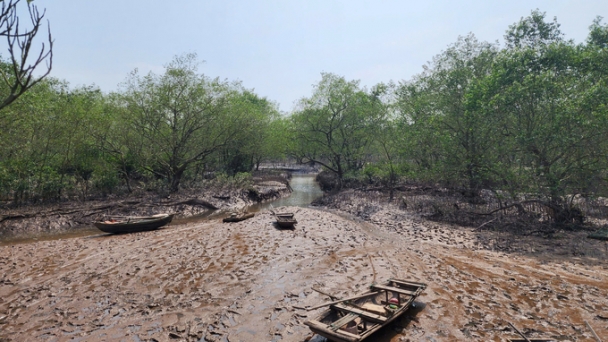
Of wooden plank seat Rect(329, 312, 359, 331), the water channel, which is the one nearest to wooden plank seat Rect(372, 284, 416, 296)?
wooden plank seat Rect(329, 312, 359, 331)

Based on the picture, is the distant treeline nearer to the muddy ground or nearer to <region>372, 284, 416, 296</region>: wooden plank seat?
the muddy ground

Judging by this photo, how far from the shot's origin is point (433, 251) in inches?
523

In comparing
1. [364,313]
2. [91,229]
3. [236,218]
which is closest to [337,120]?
[236,218]

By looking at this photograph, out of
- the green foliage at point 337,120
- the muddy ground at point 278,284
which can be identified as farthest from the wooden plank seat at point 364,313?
the green foliage at point 337,120

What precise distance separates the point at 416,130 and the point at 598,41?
1278 cm

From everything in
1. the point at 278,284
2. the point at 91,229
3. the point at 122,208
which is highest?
the point at 122,208

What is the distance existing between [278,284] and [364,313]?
3.74m

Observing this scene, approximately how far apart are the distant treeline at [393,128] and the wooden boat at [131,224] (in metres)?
7.93

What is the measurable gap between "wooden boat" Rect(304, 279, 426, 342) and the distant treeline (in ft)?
38.5

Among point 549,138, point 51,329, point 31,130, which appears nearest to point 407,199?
point 549,138

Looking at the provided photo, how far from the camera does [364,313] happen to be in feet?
22.8

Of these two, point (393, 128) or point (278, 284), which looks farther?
point (393, 128)

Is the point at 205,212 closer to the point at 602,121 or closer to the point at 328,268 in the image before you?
the point at 328,268

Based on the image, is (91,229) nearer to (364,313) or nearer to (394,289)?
(364,313)
